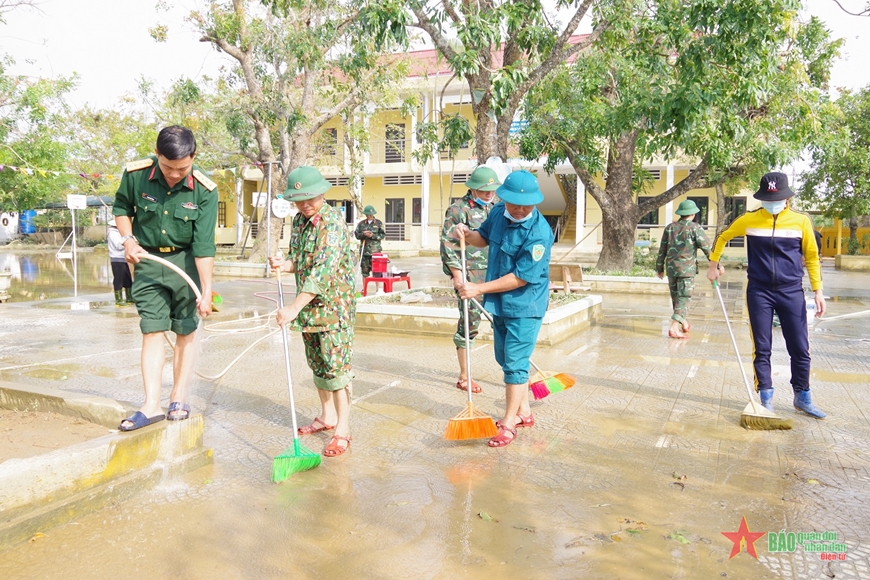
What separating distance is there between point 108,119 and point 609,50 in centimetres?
2699

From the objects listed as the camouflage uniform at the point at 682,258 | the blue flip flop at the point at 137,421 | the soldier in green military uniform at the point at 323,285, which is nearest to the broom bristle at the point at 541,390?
the soldier in green military uniform at the point at 323,285

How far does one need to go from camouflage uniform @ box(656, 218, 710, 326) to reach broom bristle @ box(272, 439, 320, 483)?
6.22m

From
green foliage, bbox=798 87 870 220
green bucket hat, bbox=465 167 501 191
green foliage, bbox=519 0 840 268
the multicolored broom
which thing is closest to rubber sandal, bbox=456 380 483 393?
the multicolored broom

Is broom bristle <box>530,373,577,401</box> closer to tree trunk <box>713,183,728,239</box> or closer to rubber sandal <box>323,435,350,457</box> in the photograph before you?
rubber sandal <box>323,435,350,457</box>

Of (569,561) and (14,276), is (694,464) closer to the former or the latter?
(569,561)

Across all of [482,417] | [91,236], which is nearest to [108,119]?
[91,236]

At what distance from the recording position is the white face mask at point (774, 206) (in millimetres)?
5102

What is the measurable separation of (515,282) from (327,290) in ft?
3.83

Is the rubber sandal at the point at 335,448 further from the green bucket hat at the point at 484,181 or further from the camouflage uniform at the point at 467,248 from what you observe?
the green bucket hat at the point at 484,181

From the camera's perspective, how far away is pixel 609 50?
36.5 ft

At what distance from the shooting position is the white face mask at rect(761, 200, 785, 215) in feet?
16.7

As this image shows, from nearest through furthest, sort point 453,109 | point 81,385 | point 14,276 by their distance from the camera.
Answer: point 81,385 → point 14,276 → point 453,109

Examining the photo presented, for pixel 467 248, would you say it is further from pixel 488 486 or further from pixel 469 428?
pixel 488 486

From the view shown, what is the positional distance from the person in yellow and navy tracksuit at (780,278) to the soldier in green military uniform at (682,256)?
358 centimetres
